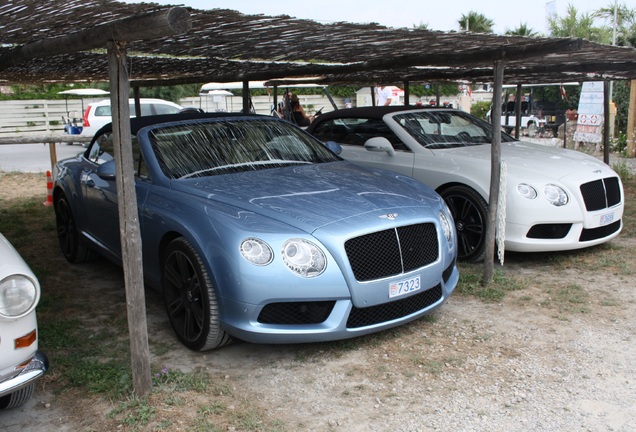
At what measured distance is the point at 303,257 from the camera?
147 inches

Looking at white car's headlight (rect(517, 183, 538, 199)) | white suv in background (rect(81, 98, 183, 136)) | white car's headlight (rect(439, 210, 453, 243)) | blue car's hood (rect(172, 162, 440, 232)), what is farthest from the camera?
white suv in background (rect(81, 98, 183, 136))

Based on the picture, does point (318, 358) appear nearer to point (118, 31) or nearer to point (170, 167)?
point (170, 167)

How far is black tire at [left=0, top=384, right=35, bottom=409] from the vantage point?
334 cm

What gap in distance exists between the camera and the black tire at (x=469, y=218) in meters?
5.82

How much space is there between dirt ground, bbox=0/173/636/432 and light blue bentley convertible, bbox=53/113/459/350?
225mm

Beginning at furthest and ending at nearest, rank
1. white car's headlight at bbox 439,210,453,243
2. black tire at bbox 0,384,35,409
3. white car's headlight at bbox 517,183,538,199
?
white car's headlight at bbox 517,183,538,199 → white car's headlight at bbox 439,210,453,243 → black tire at bbox 0,384,35,409

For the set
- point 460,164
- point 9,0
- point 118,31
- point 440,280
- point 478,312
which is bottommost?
point 478,312

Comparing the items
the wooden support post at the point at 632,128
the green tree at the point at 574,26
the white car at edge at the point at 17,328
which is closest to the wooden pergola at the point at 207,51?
the white car at edge at the point at 17,328

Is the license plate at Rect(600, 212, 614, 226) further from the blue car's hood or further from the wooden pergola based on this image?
the blue car's hood

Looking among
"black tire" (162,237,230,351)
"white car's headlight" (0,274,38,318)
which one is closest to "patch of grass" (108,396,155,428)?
"black tire" (162,237,230,351)

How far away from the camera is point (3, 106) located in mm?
26984

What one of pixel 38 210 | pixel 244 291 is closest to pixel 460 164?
pixel 244 291

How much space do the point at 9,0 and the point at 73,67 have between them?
16.3 feet

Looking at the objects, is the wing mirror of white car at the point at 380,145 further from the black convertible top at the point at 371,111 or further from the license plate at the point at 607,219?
the license plate at the point at 607,219
